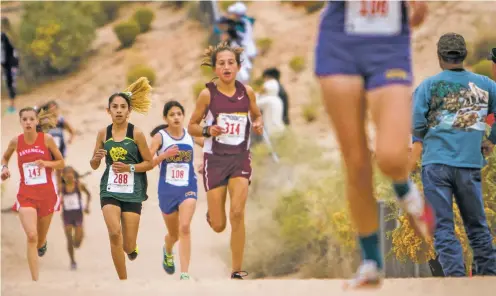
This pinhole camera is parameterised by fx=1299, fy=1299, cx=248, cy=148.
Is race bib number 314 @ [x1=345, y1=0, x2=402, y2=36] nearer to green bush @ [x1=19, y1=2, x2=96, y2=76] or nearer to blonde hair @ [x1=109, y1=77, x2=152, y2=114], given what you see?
blonde hair @ [x1=109, y1=77, x2=152, y2=114]

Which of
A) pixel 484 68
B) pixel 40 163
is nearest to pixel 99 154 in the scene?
pixel 40 163

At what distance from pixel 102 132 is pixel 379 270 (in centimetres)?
413

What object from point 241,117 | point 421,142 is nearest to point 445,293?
point 421,142

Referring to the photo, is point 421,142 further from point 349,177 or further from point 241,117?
point 349,177

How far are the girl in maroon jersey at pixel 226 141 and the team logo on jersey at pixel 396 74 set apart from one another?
3.69m

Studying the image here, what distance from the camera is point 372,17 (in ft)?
23.3

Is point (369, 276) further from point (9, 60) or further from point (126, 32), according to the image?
point (126, 32)

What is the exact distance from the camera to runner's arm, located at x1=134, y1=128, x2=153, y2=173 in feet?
35.7

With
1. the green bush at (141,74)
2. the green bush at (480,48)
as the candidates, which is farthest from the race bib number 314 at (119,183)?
Result: the green bush at (480,48)

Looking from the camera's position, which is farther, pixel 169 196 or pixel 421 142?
pixel 169 196

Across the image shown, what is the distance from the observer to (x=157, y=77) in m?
33.7

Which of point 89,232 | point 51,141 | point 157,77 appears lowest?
point 89,232

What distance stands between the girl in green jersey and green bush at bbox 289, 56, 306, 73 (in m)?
22.0

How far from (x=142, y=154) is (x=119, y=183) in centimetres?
32
